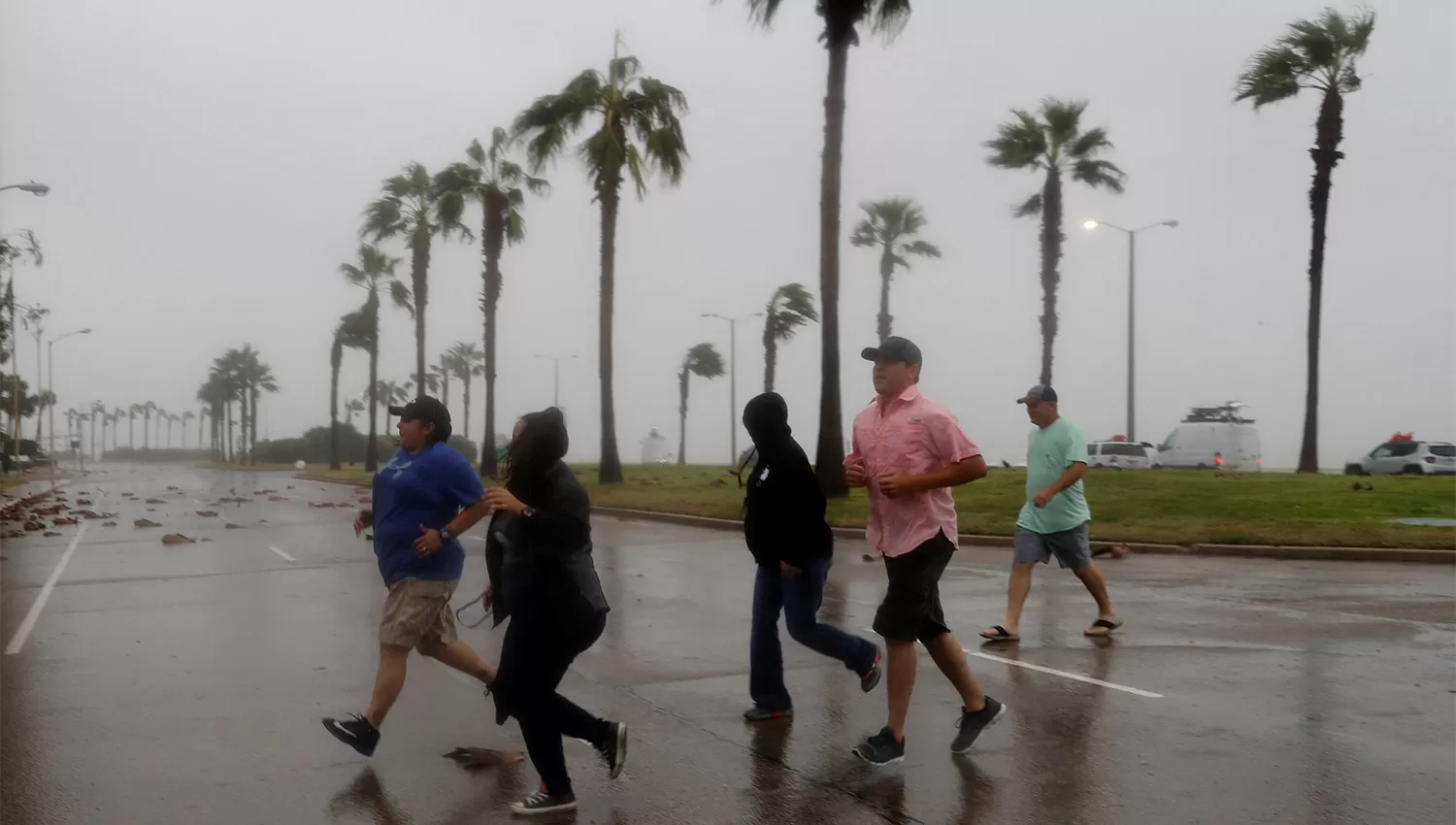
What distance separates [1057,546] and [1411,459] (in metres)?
37.1

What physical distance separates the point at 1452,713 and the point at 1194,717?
4.57 ft

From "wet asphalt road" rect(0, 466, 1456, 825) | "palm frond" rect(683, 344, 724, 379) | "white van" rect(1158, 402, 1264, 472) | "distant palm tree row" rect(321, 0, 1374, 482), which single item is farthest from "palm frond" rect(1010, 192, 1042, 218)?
"palm frond" rect(683, 344, 724, 379)

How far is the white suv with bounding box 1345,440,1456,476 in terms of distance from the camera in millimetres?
40375

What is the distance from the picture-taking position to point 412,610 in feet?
19.8

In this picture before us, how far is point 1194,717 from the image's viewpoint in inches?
271

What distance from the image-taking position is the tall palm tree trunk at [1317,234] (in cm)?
3431

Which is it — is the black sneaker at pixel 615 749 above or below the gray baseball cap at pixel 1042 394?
below

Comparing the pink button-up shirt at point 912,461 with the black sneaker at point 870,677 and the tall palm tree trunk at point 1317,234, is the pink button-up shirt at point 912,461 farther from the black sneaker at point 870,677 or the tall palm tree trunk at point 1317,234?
the tall palm tree trunk at point 1317,234

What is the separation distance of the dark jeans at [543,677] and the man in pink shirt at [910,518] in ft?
4.72

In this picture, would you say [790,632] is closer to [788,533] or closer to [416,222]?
[788,533]

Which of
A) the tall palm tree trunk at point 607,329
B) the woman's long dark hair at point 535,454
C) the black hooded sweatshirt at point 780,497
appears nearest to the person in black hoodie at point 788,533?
the black hooded sweatshirt at point 780,497

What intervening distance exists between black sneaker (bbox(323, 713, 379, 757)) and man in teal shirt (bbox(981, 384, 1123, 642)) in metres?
4.80

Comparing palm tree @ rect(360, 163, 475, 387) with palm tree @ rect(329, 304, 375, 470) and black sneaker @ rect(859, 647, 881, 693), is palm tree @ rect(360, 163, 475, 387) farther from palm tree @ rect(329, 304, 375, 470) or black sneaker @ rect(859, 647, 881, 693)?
black sneaker @ rect(859, 647, 881, 693)

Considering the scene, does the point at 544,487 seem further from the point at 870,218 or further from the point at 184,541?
the point at 870,218
